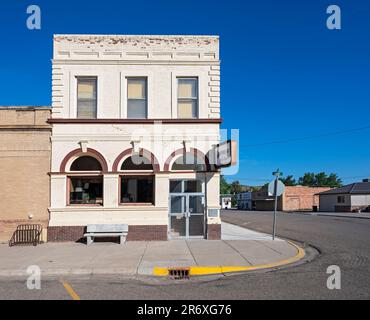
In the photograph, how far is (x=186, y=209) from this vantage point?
52.8 ft

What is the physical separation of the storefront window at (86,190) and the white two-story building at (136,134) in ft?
0.14

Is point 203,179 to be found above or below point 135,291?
above

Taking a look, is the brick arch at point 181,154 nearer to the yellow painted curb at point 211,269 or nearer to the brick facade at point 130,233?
the brick facade at point 130,233

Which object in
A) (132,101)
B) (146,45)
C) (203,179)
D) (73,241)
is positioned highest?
(146,45)

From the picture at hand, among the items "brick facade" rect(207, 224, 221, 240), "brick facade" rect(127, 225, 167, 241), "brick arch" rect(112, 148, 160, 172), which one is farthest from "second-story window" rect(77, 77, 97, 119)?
"brick facade" rect(207, 224, 221, 240)

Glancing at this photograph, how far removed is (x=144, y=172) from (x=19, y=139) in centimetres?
520

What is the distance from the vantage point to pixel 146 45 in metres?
16.1

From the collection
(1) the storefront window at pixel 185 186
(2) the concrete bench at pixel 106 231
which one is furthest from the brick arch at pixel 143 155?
(2) the concrete bench at pixel 106 231

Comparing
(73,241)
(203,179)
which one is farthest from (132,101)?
(73,241)

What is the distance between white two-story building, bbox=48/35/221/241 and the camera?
15586 millimetres

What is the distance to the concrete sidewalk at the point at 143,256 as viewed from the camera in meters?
9.95

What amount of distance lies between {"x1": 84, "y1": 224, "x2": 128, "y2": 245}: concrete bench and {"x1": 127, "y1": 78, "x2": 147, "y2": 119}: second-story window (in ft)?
15.0

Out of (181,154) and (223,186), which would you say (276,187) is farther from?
(223,186)
